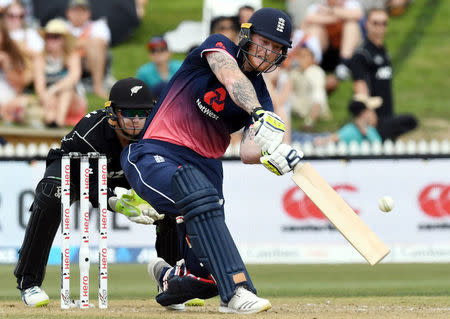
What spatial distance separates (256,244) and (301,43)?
376 cm

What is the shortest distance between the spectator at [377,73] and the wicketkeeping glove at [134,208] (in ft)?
24.6

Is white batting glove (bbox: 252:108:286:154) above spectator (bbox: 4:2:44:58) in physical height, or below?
below

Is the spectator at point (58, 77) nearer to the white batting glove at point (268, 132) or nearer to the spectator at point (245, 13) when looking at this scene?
the spectator at point (245, 13)

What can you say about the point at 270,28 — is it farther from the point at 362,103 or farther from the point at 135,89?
the point at 362,103

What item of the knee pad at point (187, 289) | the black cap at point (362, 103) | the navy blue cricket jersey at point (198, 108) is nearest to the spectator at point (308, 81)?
the black cap at point (362, 103)

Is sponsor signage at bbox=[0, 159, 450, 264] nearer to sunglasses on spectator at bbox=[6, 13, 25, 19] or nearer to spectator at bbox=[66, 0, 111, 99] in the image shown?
sunglasses on spectator at bbox=[6, 13, 25, 19]

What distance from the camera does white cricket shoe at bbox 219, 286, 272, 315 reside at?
5767mm

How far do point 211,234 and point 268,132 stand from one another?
701 mm

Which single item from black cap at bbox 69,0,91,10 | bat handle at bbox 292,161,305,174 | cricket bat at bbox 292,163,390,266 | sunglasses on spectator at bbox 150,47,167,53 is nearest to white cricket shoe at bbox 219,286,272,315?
cricket bat at bbox 292,163,390,266

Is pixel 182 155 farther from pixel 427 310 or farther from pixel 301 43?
pixel 301 43

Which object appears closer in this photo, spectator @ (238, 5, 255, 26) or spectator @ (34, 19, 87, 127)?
spectator @ (238, 5, 255, 26)

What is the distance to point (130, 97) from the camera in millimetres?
6961

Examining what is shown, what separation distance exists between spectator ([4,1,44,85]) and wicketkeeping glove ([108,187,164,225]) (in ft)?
24.8

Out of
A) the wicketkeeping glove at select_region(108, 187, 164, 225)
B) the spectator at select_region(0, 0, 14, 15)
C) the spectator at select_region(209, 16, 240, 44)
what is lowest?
the wicketkeeping glove at select_region(108, 187, 164, 225)
